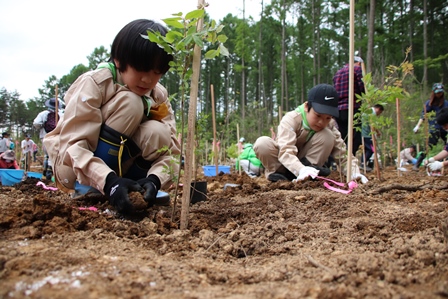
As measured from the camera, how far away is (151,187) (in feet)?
5.42

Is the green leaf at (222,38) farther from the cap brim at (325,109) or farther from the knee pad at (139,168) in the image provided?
the cap brim at (325,109)

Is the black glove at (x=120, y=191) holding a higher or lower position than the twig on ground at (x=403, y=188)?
higher

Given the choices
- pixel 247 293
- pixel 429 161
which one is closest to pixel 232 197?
pixel 247 293

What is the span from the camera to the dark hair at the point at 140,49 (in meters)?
1.65

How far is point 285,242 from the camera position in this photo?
1350 mm

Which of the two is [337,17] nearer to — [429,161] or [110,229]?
[429,161]

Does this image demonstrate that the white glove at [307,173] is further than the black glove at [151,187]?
Yes

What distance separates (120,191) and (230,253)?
0.58 metres

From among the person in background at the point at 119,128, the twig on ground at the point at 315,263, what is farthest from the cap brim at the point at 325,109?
the twig on ground at the point at 315,263

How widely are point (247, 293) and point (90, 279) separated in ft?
1.23

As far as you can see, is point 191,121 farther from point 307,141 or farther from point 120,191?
point 307,141

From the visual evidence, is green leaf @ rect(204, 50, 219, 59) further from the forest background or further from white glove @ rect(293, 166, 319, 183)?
the forest background

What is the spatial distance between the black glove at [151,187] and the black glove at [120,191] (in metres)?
0.05

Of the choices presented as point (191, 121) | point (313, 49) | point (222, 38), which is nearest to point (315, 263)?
point (191, 121)
